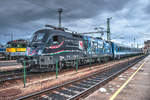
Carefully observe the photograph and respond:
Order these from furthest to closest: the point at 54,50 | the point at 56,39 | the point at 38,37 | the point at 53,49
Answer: the point at 56,39 → the point at 38,37 → the point at 54,50 → the point at 53,49

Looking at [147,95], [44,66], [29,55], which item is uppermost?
[29,55]

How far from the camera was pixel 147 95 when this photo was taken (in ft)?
19.4

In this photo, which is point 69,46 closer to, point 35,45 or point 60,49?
point 60,49

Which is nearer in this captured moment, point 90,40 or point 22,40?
point 90,40

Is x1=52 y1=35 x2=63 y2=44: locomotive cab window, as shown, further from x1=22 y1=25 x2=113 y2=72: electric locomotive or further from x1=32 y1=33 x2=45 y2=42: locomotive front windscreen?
x1=32 y1=33 x2=45 y2=42: locomotive front windscreen

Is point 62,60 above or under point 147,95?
above

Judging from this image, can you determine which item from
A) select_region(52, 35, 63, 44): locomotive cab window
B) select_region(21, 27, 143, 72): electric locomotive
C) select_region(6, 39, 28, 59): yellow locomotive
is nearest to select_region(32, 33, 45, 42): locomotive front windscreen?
select_region(21, 27, 143, 72): electric locomotive

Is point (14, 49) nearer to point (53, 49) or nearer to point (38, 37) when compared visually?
point (38, 37)

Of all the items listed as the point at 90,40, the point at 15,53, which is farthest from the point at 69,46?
the point at 15,53

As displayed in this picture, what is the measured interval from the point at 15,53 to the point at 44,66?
19.2 m

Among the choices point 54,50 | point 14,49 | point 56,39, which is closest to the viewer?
point 54,50

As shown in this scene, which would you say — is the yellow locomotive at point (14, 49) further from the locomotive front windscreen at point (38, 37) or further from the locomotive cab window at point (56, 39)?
the locomotive cab window at point (56, 39)

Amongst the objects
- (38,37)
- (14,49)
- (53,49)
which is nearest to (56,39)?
(53,49)

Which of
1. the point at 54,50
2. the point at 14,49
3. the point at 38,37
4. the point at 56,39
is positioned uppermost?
the point at 38,37
